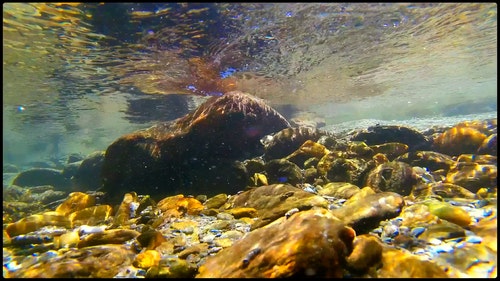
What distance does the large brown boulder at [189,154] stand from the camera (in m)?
7.15

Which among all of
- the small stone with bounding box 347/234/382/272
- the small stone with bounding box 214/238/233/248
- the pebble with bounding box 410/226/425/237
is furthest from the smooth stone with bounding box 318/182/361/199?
the small stone with bounding box 214/238/233/248

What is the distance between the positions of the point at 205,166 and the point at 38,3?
24.1ft

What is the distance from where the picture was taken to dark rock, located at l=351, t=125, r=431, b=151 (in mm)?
8062

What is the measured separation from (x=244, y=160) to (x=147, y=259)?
5490 mm

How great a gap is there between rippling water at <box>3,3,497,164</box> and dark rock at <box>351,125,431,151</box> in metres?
5.02

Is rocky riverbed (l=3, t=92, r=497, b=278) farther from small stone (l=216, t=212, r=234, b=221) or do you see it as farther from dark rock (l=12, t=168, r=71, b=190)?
dark rock (l=12, t=168, r=71, b=190)

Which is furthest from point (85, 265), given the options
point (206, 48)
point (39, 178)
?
point (39, 178)

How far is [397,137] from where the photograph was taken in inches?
325

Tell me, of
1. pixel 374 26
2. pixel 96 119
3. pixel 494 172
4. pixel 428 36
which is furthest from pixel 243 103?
pixel 96 119

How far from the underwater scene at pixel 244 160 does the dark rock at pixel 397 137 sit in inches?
1.7

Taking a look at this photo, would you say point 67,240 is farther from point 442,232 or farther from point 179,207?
point 442,232

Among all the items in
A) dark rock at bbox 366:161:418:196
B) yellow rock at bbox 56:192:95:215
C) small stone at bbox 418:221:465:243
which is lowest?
yellow rock at bbox 56:192:95:215

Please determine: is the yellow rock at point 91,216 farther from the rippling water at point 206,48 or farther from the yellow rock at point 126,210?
the rippling water at point 206,48

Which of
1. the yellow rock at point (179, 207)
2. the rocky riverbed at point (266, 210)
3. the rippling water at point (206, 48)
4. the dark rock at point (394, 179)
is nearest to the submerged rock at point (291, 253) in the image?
the rocky riverbed at point (266, 210)
